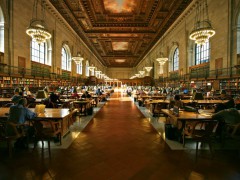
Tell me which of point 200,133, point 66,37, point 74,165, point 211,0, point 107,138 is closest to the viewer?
point 74,165

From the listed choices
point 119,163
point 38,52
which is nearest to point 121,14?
point 38,52

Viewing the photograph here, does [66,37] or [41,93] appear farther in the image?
[66,37]

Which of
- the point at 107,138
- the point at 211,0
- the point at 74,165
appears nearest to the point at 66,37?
the point at 211,0

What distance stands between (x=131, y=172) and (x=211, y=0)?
1332 cm

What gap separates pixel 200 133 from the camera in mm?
4051

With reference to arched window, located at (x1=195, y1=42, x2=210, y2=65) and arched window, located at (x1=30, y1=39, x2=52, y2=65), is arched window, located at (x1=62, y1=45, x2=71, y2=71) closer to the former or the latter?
arched window, located at (x1=30, y1=39, x2=52, y2=65)

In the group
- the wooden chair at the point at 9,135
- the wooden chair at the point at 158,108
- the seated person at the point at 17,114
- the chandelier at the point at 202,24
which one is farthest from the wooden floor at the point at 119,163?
the chandelier at the point at 202,24

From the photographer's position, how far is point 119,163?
3.52 meters

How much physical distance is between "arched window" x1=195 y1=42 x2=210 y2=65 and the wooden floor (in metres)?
10.8

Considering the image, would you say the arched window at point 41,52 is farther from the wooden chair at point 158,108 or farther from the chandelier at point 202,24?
the chandelier at point 202,24

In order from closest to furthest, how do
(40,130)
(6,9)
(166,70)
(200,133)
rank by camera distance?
(40,130)
(200,133)
(6,9)
(166,70)

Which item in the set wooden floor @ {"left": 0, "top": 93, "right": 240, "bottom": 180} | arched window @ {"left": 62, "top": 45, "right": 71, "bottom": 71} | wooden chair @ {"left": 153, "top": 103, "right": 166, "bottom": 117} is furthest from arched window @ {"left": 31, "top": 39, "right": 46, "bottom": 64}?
wooden floor @ {"left": 0, "top": 93, "right": 240, "bottom": 180}

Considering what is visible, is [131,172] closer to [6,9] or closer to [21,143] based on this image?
[21,143]

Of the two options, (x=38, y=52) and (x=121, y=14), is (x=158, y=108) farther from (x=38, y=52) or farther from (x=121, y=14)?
(x=38, y=52)
